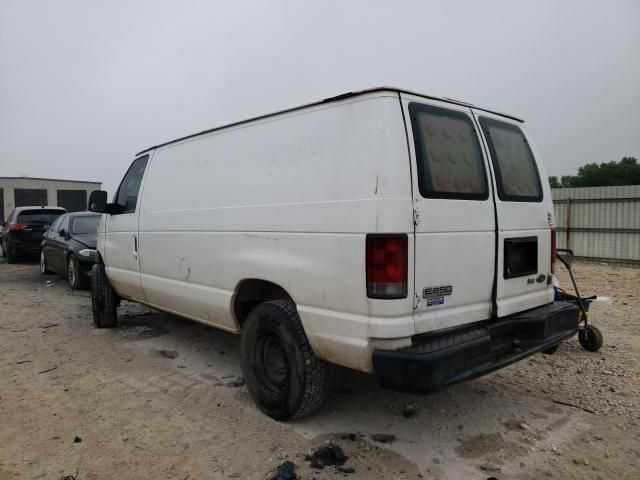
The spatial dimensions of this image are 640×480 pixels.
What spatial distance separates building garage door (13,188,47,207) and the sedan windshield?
2503cm

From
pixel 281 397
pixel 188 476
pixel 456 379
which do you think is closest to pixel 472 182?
pixel 456 379

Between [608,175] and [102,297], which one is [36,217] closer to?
[102,297]

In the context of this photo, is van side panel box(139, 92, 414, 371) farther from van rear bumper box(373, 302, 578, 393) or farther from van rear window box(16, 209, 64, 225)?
van rear window box(16, 209, 64, 225)

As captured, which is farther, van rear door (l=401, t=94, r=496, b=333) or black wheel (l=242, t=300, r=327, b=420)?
black wheel (l=242, t=300, r=327, b=420)

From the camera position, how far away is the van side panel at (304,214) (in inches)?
112

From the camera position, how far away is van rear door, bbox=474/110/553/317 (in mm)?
3445

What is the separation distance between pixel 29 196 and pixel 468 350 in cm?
3492

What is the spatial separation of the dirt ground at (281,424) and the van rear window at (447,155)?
1669mm

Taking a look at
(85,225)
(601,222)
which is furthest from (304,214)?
(601,222)

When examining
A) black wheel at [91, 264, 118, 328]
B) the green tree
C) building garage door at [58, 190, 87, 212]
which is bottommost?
black wheel at [91, 264, 118, 328]

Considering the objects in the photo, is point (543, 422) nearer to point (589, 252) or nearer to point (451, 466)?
point (451, 466)

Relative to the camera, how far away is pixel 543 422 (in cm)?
356

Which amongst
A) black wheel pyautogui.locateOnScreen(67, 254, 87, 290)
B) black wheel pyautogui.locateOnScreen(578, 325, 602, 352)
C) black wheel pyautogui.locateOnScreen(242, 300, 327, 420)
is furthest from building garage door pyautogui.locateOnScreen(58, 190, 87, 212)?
black wheel pyautogui.locateOnScreen(578, 325, 602, 352)

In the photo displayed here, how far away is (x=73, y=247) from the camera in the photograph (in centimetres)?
923
